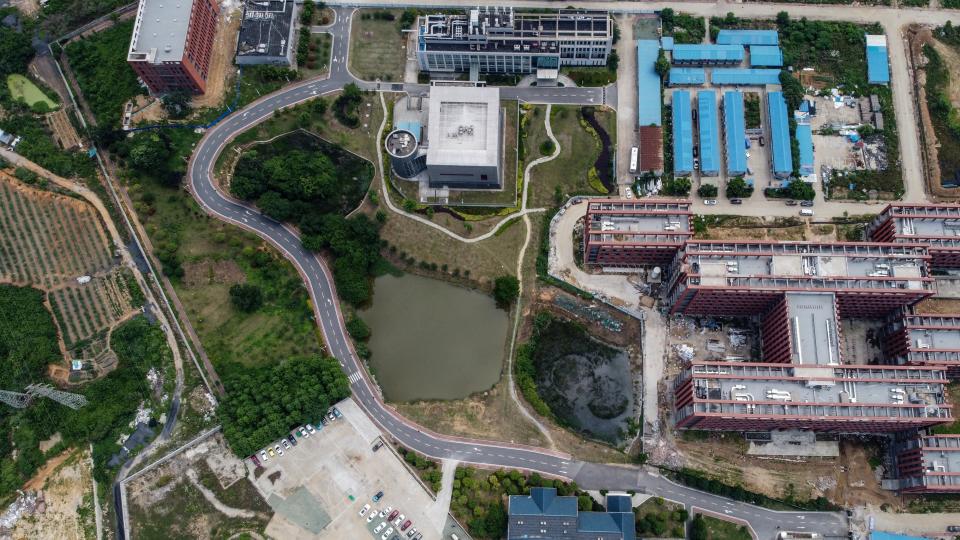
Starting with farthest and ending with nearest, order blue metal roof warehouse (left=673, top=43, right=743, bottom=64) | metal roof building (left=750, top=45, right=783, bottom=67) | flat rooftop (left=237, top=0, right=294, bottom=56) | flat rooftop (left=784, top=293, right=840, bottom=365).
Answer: flat rooftop (left=237, top=0, right=294, bottom=56) → metal roof building (left=750, top=45, right=783, bottom=67) → blue metal roof warehouse (left=673, top=43, right=743, bottom=64) → flat rooftop (left=784, top=293, right=840, bottom=365)

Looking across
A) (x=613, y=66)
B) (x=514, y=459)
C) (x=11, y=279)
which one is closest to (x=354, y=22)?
(x=613, y=66)

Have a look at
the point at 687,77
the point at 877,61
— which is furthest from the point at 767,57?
the point at 877,61

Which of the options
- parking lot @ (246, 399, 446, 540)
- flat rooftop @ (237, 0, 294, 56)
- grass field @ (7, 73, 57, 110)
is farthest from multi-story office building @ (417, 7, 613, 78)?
grass field @ (7, 73, 57, 110)

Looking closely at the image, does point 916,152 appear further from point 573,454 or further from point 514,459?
point 514,459

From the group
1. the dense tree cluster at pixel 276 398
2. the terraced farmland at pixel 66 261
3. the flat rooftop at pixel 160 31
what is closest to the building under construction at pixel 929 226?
the dense tree cluster at pixel 276 398

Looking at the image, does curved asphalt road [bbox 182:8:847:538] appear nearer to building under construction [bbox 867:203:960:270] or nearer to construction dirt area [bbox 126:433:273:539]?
construction dirt area [bbox 126:433:273:539]

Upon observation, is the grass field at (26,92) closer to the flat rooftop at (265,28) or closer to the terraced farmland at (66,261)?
the terraced farmland at (66,261)

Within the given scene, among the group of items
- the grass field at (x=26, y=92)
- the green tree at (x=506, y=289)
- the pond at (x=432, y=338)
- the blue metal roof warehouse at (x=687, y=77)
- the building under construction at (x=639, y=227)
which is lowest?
the pond at (x=432, y=338)
